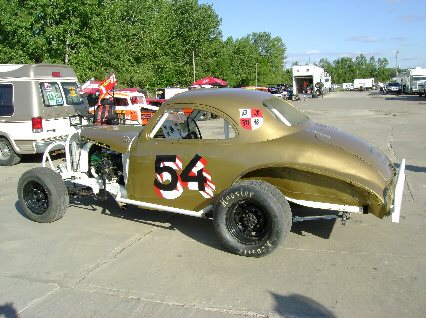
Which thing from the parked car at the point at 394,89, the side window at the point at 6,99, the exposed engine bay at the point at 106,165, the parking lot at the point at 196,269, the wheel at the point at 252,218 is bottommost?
the parking lot at the point at 196,269

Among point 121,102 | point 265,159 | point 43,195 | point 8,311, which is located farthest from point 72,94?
point 8,311

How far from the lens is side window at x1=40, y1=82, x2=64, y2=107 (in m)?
10.1

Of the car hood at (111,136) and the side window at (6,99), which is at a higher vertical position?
the side window at (6,99)

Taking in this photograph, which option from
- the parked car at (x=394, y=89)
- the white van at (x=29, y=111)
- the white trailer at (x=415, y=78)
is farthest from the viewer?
the parked car at (x=394, y=89)

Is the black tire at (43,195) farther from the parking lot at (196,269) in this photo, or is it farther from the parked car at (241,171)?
the parking lot at (196,269)

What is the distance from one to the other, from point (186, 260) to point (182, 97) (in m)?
1.91

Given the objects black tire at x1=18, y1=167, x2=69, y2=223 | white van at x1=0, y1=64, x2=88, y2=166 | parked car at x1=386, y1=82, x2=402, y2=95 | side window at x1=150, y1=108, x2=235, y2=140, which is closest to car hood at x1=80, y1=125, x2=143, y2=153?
side window at x1=150, y1=108, x2=235, y2=140

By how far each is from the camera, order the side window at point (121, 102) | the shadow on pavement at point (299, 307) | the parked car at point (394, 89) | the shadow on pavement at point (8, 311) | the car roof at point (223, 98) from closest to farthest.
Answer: the shadow on pavement at point (299, 307) → the shadow on pavement at point (8, 311) → the car roof at point (223, 98) → the side window at point (121, 102) → the parked car at point (394, 89)

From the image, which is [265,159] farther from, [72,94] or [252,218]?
[72,94]

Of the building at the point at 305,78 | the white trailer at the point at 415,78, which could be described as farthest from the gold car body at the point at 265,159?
the building at the point at 305,78

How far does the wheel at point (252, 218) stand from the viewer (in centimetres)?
440

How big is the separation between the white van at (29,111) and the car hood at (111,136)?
445 centimetres

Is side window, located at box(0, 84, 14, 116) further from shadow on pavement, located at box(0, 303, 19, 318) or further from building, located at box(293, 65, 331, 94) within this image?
building, located at box(293, 65, 331, 94)

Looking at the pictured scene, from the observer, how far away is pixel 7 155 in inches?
415
